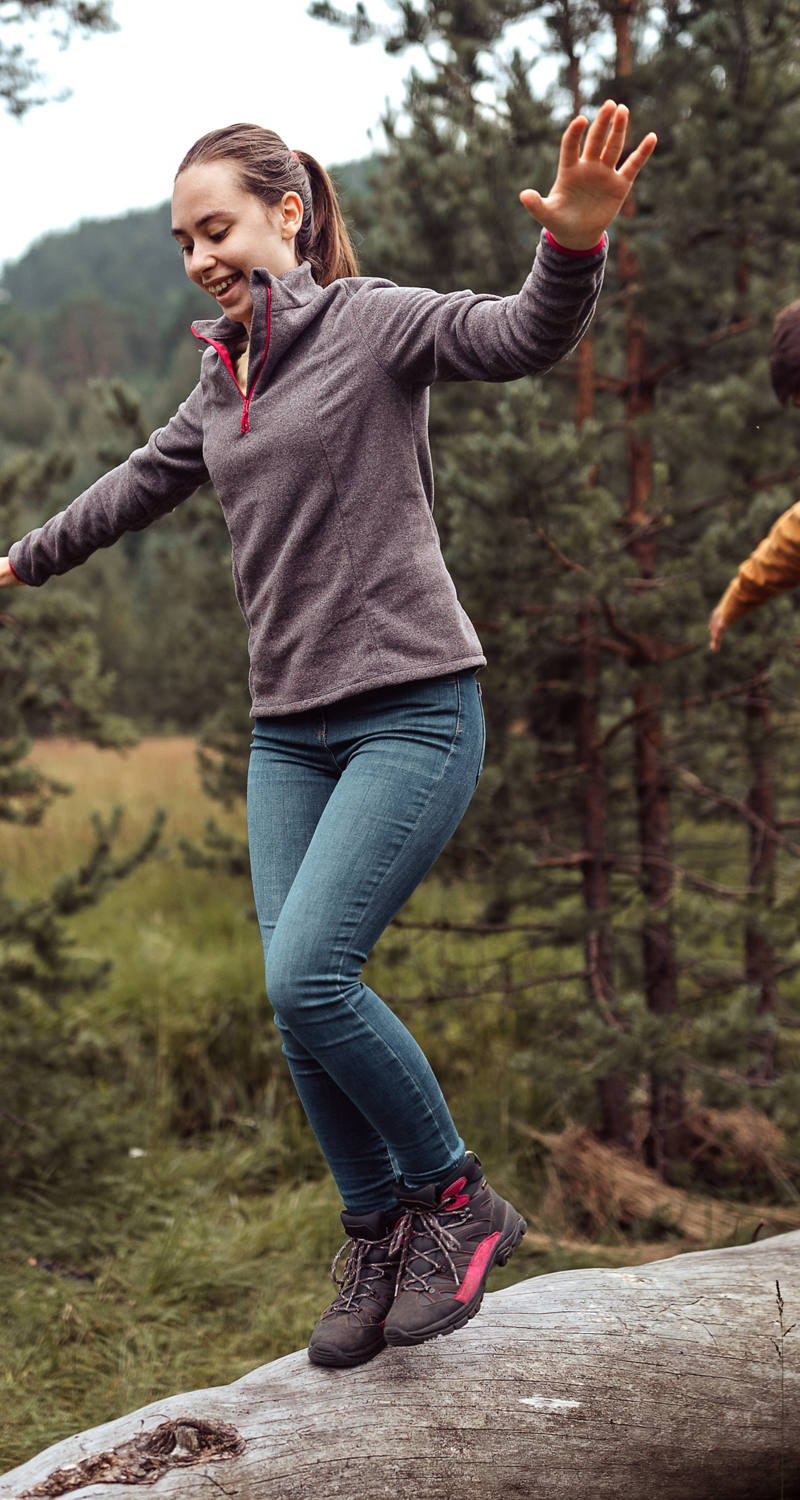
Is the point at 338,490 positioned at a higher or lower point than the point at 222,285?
lower

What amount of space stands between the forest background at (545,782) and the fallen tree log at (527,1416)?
1513mm

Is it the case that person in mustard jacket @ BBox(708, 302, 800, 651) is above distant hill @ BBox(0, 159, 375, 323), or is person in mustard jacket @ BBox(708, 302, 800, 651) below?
below

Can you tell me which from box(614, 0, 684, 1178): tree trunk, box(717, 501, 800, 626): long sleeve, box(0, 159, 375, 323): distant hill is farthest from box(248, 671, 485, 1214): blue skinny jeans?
box(0, 159, 375, 323): distant hill

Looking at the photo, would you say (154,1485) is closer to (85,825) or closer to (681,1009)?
(681,1009)

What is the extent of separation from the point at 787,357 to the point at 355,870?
198cm

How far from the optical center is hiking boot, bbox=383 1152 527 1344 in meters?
2.05

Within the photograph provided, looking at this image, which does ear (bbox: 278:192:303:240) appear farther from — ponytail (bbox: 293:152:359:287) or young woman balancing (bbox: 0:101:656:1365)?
ponytail (bbox: 293:152:359:287)

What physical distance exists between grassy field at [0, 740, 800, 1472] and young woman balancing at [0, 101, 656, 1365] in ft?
4.54

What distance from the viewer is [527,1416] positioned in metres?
2.23

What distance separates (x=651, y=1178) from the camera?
16.8ft

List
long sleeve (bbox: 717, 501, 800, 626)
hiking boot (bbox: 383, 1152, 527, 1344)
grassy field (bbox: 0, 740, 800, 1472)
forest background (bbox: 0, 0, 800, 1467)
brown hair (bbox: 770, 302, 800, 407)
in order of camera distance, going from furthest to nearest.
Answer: forest background (bbox: 0, 0, 800, 1467) → grassy field (bbox: 0, 740, 800, 1472) → long sleeve (bbox: 717, 501, 800, 626) → brown hair (bbox: 770, 302, 800, 407) → hiking boot (bbox: 383, 1152, 527, 1344)

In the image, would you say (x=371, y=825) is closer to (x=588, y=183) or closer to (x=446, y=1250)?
(x=446, y=1250)

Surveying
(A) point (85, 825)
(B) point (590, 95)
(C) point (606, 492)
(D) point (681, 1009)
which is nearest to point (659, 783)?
(D) point (681, 1009)

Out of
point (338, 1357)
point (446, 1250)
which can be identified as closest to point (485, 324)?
point (446, 1250)
